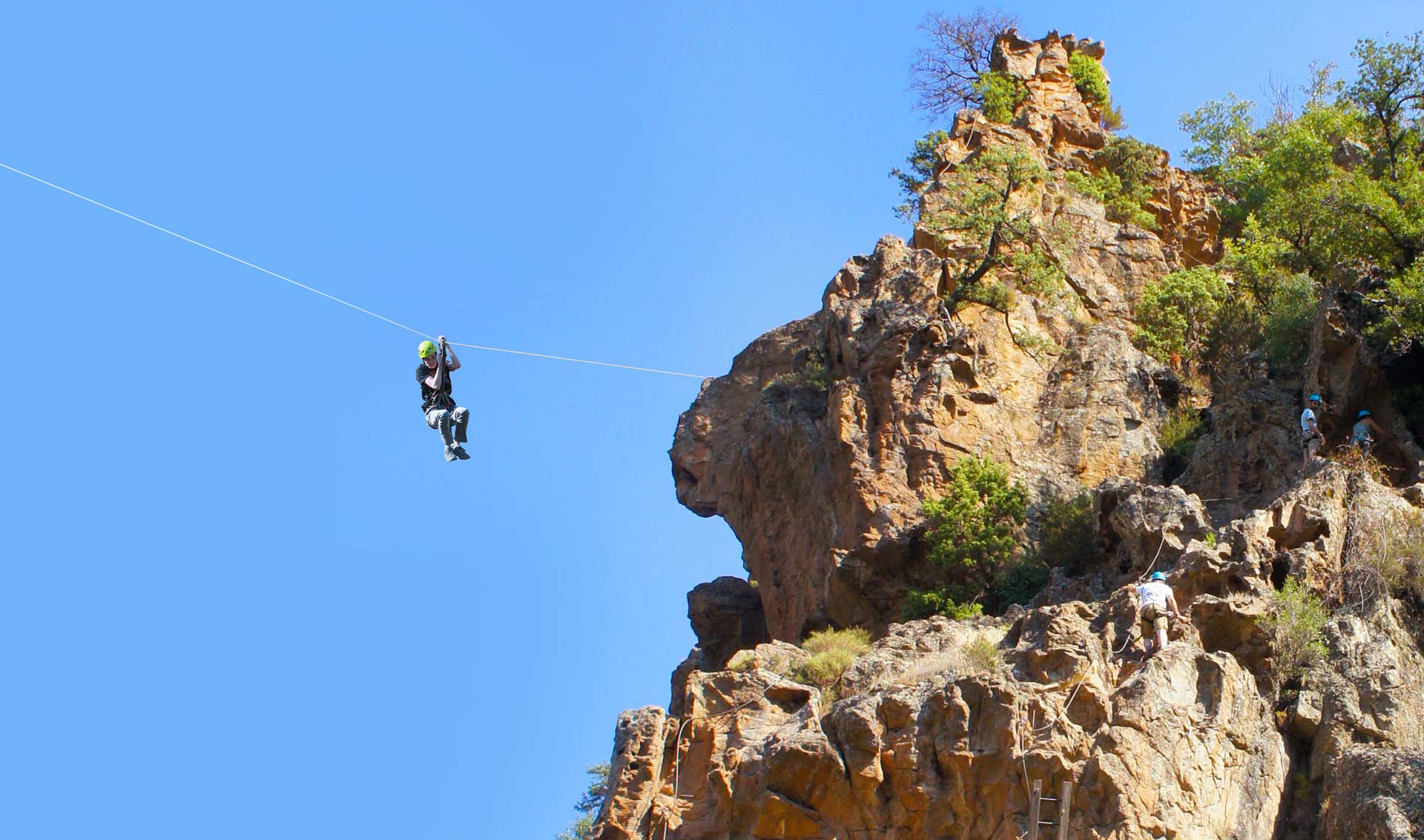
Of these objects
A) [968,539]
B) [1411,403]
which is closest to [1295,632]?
[968,539]

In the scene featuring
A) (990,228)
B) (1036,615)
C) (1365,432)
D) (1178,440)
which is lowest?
(1036,615)

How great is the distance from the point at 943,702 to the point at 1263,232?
1832 centimetres

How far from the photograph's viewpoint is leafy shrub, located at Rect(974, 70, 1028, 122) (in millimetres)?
39312

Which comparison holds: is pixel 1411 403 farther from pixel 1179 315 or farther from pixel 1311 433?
pixel 1179 315

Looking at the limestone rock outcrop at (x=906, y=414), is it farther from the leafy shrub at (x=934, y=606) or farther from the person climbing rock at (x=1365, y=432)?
the person climbing rock at (x=1365, y=432)

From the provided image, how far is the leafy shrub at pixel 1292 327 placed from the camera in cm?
2691

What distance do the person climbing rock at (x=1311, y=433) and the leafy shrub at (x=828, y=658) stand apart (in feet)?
22.0

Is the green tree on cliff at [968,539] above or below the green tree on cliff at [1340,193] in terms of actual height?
below

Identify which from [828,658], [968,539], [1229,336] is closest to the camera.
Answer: [828,658]

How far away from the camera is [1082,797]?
1766 centimetres

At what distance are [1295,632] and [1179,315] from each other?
13042 millimetres

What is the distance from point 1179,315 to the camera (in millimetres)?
31938

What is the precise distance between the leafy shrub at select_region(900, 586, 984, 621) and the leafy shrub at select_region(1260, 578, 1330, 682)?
568cm

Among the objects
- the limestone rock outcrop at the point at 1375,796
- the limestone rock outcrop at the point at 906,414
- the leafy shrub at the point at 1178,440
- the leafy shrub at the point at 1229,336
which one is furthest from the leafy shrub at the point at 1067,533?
the limestone rock outcrop at the point at 1375,796
